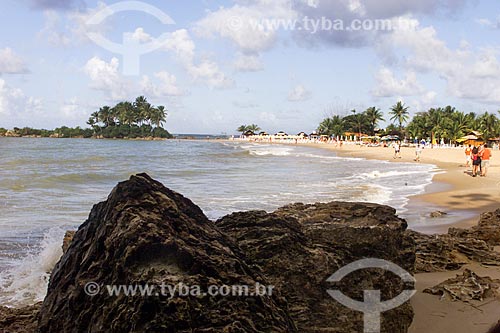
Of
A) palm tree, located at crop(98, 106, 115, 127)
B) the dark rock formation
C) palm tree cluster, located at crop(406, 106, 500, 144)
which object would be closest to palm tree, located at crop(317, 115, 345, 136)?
palm tree cluster, located at crop(406, 106, 500, 144)

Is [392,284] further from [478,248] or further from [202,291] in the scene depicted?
[478,248]

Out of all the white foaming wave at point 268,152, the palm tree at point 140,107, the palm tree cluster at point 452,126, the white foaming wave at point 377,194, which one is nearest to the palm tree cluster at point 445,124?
the palm tree cluster at point 452,126

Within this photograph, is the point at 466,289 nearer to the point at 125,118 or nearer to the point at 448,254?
the point at 448,254

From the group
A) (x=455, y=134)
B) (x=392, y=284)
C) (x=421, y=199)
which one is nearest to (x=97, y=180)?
(x=421, y=199)

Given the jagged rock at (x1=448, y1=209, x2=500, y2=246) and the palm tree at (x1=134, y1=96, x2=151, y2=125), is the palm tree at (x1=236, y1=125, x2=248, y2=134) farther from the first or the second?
the jagged rock at (x1=448, y1=209, x2=500, y2=246)

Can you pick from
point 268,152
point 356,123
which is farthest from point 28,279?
point 356,123

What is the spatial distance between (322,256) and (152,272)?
5.00 feet

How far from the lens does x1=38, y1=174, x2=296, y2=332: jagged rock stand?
220 cm

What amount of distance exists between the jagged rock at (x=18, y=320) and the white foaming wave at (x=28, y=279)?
1.64 metres

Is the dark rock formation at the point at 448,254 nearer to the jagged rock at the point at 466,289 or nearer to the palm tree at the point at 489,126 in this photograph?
the jagged rock at the point at 466,289

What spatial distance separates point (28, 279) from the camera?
604 cm

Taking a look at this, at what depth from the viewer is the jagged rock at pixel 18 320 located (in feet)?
11.0

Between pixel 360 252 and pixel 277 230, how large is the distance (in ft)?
2.51

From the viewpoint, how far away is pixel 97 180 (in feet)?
75.3
